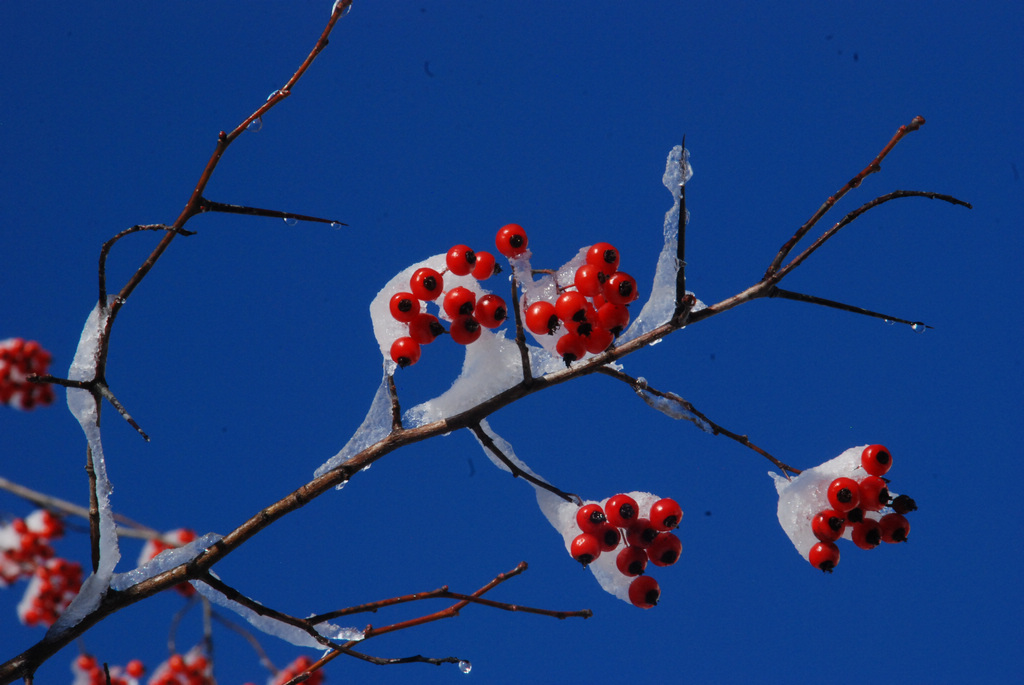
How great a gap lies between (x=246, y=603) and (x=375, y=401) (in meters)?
0.79

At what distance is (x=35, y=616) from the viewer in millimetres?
6426

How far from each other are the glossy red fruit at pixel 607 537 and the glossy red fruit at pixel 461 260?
44.4 inches

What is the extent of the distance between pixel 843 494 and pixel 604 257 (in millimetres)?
1275

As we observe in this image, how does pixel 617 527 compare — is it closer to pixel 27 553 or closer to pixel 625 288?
pixel 625 288

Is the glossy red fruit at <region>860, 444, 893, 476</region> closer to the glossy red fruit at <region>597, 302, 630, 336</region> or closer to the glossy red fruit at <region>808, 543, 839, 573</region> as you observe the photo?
the glossy red fruit at <region>808, 543, 839, 573</region>

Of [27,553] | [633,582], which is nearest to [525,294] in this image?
[633,582]

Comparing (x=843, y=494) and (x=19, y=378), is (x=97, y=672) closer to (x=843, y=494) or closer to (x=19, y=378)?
(x=19, y=378)

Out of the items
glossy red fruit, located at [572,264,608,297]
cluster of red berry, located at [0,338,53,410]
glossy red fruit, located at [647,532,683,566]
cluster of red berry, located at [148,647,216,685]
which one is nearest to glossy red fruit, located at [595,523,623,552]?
glossy red fruit, located at [647,532,683,566]

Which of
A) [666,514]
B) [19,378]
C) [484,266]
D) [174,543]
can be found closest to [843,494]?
[666,514]

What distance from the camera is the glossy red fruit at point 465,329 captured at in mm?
2602

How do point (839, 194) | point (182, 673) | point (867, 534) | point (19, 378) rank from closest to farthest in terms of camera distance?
point (839, 194)
point (867, 534)
point (182, 673)
point (19, 378)

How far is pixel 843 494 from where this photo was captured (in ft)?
8.60

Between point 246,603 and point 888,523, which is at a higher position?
point 246,603

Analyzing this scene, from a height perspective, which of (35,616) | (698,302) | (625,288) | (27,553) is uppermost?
(27,553)
